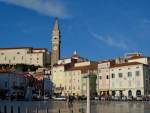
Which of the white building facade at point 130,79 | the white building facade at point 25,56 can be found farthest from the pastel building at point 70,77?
the white building facade at point 25,56

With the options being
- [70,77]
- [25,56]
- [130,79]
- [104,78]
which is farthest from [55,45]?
[130,79]

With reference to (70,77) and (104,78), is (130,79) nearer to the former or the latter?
(104,78)

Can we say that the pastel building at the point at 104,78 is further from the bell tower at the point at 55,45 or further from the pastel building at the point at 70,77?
the bell tower at the point at 55,45

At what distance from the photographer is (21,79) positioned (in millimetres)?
94875

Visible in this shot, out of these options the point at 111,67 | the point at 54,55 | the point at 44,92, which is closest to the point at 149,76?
the point at 111,67

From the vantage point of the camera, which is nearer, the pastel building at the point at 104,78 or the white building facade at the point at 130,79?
the white building facade at the point at 130,79

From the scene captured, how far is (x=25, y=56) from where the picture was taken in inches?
4958

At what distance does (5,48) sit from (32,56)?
11.3 meters

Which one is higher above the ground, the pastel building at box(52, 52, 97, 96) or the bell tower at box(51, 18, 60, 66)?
the bell tower at box(51, 18, 60, 66)

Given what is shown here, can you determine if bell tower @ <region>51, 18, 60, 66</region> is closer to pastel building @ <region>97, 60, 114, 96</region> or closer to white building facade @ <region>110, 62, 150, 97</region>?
pastel building @ <region>97, 60, 114, 96</region>

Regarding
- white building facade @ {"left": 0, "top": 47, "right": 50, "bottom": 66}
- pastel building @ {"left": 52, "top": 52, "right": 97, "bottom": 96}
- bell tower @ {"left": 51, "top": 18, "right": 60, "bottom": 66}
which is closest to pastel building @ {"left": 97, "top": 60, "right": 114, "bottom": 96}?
pastel building @ {"left": 52, "top": 52, "right": 97, "bottom": 96}

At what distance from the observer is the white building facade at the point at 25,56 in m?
123

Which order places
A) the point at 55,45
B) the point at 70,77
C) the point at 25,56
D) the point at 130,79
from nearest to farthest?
the point at 130,79
the point at 70,77
the point at 55,45
the point at 25,56

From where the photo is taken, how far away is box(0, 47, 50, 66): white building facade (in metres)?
123
